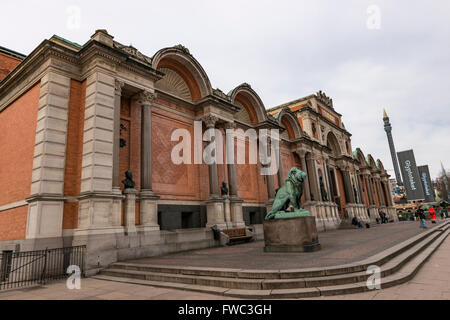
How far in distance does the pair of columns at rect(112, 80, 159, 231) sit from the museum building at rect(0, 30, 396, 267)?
51 mm

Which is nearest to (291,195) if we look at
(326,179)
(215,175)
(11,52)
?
(215,175)

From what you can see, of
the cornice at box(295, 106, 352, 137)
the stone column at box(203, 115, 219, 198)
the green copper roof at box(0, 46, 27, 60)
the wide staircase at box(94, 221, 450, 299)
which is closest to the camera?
the wide staircase at box(94, 221, 450, 299)

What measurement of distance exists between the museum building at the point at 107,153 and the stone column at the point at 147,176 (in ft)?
0.17

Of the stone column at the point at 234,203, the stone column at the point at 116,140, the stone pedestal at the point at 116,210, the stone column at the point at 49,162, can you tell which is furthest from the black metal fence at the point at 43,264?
the stone column at the point at 234,203

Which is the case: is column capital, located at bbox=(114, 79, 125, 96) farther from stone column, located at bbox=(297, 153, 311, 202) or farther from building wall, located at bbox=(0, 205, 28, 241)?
stone column, located at bbox=(297, 153, 311, 202)

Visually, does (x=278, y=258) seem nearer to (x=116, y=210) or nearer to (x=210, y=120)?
→ (x=116, y=210)

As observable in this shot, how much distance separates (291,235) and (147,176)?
7.53 meters

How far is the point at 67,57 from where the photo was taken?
12.3m

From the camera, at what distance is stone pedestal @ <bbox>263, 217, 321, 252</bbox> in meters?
9.90

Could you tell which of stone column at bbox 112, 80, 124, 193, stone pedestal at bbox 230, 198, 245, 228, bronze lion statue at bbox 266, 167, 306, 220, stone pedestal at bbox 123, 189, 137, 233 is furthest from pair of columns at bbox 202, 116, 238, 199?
stone column at bbox 112, 80, 124, 193

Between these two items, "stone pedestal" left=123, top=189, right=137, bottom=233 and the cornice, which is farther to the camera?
the cornice

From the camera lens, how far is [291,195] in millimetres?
11211
